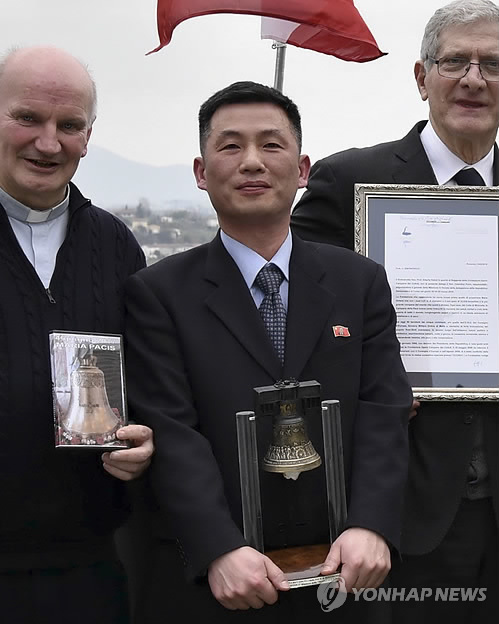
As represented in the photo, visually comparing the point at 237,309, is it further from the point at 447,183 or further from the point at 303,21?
the point at 303,21

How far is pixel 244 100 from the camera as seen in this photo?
2.71 metres

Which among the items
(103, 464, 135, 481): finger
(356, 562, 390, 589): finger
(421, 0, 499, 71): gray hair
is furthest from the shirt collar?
(421, 0, 499, 71): gray hair

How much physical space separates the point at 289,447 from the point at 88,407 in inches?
22.4

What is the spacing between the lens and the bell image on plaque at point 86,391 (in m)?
2.38

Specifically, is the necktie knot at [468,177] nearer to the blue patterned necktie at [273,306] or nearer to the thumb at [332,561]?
the blue patterned necktie at [273,306]

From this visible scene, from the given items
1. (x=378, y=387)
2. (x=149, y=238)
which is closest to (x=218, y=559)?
(x=378, y=387)

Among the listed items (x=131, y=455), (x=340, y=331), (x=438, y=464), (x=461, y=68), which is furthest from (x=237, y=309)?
(x=461, y=68)

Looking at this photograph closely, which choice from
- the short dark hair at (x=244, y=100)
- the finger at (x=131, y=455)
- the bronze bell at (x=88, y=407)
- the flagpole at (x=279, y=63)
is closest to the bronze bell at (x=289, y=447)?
the finger at (x=131, y=455)

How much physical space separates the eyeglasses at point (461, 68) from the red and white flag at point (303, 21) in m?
→ 1.66

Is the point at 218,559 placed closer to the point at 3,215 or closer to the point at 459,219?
the point at 3,215

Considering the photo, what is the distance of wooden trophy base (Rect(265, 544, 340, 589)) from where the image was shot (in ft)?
7.47

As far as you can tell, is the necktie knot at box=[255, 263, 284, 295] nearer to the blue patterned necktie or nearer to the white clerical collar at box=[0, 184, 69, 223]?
the blue patterned necktie

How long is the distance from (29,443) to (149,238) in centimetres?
207

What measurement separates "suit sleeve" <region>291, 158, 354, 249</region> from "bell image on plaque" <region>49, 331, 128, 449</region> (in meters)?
1.11
